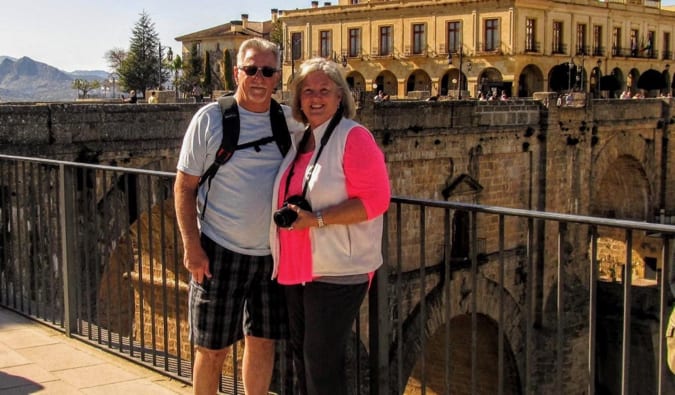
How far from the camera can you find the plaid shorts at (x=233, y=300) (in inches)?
164

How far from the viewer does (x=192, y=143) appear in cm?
408

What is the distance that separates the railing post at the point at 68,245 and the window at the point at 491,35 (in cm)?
4552

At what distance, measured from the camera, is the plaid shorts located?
417 cm

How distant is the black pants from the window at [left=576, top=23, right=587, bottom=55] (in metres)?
53.5

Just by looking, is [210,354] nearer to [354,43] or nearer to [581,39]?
[354,43]

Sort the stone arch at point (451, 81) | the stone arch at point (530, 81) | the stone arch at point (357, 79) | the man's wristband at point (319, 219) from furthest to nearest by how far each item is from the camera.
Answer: the stone arch at point (357, 79) < the stone arch at point (451, 81) < the stone arch at point (530, 81) < the man's wristband at point (319, 219)

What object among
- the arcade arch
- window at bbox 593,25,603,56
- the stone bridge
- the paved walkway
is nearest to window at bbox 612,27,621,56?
window at bbox 593,25,603,56

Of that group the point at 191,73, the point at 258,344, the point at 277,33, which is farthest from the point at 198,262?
the point at 277,33

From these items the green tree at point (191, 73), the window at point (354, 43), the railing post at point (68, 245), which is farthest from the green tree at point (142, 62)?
the railing post at point (68, 245)

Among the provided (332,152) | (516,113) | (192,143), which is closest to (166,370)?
(192,143)

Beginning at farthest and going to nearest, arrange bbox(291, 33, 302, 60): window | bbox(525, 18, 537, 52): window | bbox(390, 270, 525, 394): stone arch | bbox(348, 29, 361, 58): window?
bbox(291, 33, 302, 60): window < bbox(348, 29, 361, 58): window < bbox(525, 18, 537, 52): window < bbox(390, 270, 525, 394): stone arch

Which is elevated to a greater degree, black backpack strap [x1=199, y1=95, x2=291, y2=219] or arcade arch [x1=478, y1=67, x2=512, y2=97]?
arcade arch [x1=478, y1=67, x2=512, y2=97]

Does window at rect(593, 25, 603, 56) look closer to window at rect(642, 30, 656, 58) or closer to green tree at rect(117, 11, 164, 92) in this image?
window at rect(642, 30, 656, 58)

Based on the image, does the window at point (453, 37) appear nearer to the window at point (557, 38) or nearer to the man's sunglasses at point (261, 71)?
the window at point (557, 38)
